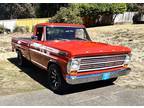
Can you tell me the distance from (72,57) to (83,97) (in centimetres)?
110

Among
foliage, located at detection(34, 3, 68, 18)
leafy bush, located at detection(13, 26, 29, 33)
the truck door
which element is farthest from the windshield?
foliage, located at detection(34, 3, 68, 18)

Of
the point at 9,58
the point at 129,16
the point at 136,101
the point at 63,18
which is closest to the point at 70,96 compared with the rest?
the point at 136,101

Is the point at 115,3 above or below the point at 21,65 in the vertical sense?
above

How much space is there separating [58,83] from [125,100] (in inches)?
71.3

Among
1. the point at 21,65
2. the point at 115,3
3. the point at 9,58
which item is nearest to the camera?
the point at 21,65

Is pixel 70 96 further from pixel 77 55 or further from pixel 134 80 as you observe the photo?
pixel 134 80

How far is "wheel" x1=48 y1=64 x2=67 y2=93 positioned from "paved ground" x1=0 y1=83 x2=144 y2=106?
165 millimetres

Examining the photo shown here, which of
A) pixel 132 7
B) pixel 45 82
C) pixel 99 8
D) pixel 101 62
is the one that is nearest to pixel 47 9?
pixel 132 7

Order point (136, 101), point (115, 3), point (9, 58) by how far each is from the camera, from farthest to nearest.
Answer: point (115, 3)
point (9, 58)
point (136, 101)

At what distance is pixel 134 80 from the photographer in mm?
8695

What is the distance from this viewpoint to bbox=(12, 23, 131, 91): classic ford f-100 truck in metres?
7.03

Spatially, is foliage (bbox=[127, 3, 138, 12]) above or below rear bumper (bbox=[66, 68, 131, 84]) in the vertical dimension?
above

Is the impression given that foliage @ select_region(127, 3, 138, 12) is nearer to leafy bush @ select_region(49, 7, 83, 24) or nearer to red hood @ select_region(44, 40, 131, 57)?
leafy bush @ select_region(49, 7, 83, 24)

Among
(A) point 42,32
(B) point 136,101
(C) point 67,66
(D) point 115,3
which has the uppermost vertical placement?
(D) point 115,3
